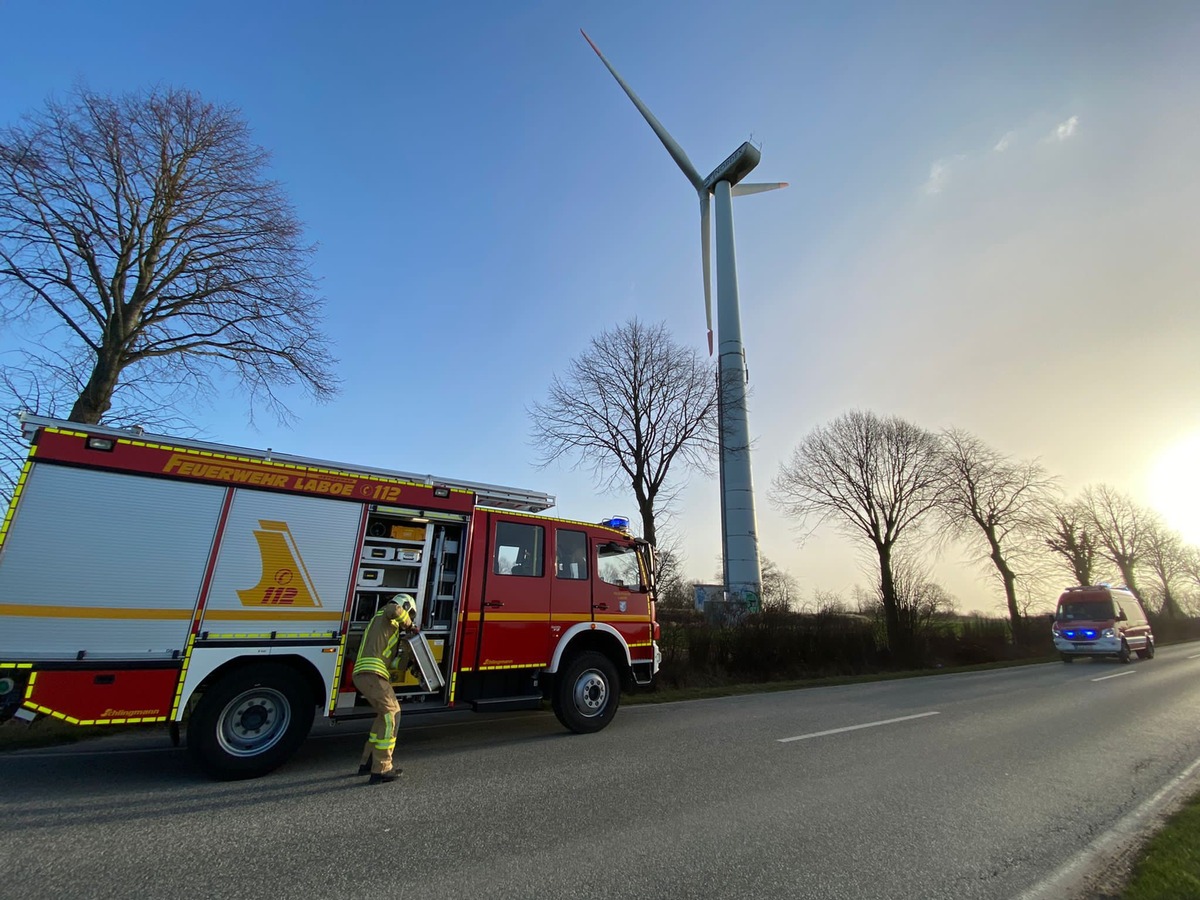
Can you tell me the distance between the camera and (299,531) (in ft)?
A: 19.2

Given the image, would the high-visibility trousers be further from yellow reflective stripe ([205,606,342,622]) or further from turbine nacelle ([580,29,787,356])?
turbine nacelle ([580,29,787,356])

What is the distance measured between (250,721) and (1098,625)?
2707 cm

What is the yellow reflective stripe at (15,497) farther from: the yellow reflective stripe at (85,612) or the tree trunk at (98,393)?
the tree trunk at (98,393)

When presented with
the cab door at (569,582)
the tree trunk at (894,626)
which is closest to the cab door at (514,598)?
the cab door at (569,582)

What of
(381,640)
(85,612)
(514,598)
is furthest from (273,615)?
(514,598)

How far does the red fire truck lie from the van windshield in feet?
77.1

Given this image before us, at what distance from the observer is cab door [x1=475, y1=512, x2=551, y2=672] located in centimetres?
687

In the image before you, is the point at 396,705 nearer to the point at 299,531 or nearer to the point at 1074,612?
the point at 299,531

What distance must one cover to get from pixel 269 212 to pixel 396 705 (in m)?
13.2

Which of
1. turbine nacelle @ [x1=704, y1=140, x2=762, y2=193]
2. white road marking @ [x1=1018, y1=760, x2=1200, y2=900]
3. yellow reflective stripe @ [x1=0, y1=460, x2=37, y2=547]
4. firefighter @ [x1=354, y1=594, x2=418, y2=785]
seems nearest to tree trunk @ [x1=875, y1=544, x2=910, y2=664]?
white road marking @ [x1=1018, y1=760, x2=1200, y2=900]

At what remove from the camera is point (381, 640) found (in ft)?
17.9

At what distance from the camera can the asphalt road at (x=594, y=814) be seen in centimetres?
342

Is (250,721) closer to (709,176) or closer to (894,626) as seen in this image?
(894,626)

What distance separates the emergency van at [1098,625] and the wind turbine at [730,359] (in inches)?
464
